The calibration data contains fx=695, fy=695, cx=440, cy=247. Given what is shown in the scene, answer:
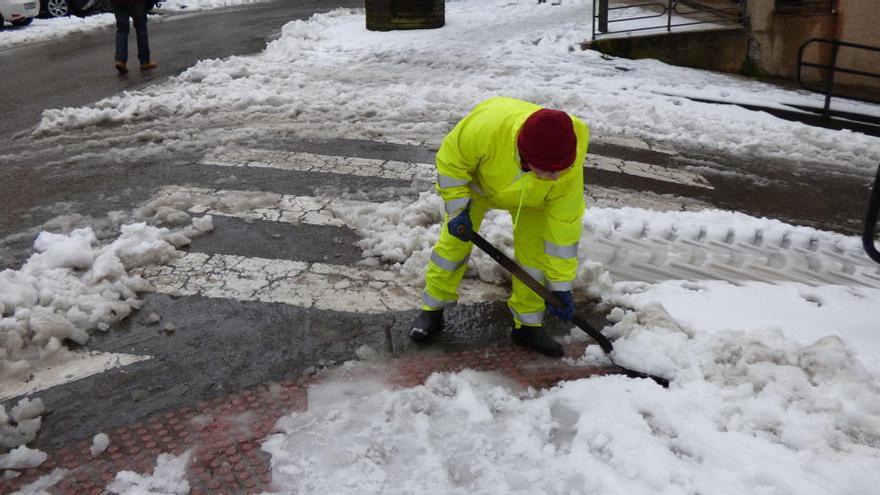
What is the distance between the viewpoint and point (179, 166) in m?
6.31

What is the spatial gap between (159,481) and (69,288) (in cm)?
172

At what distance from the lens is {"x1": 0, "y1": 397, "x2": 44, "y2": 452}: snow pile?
300 centimetres

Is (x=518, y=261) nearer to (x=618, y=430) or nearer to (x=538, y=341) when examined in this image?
(x=538, y=341)

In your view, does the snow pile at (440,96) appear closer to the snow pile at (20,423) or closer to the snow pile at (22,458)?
the snow pile at (20,423)

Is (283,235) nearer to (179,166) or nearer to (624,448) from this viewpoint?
(179,166)

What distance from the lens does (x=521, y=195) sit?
10.9 feet

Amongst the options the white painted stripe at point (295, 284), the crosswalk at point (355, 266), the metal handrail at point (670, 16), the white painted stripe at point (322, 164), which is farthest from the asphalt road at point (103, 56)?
the metal handrail at point (670, 16)

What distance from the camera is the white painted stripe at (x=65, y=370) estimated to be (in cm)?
333

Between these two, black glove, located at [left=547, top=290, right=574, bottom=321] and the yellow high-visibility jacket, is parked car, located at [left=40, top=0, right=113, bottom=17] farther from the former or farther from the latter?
black glove, located at [left=547, top=290, right=574, bottom=321]

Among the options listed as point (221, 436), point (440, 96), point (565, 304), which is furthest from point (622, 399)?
point (440, 96)

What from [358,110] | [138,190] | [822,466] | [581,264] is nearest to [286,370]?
[581,264]

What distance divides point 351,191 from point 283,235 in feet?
3.17

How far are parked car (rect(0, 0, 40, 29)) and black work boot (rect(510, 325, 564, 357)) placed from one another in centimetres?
1654

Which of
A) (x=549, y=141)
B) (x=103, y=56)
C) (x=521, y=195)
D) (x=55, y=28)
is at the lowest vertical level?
(x=521, y=195)
